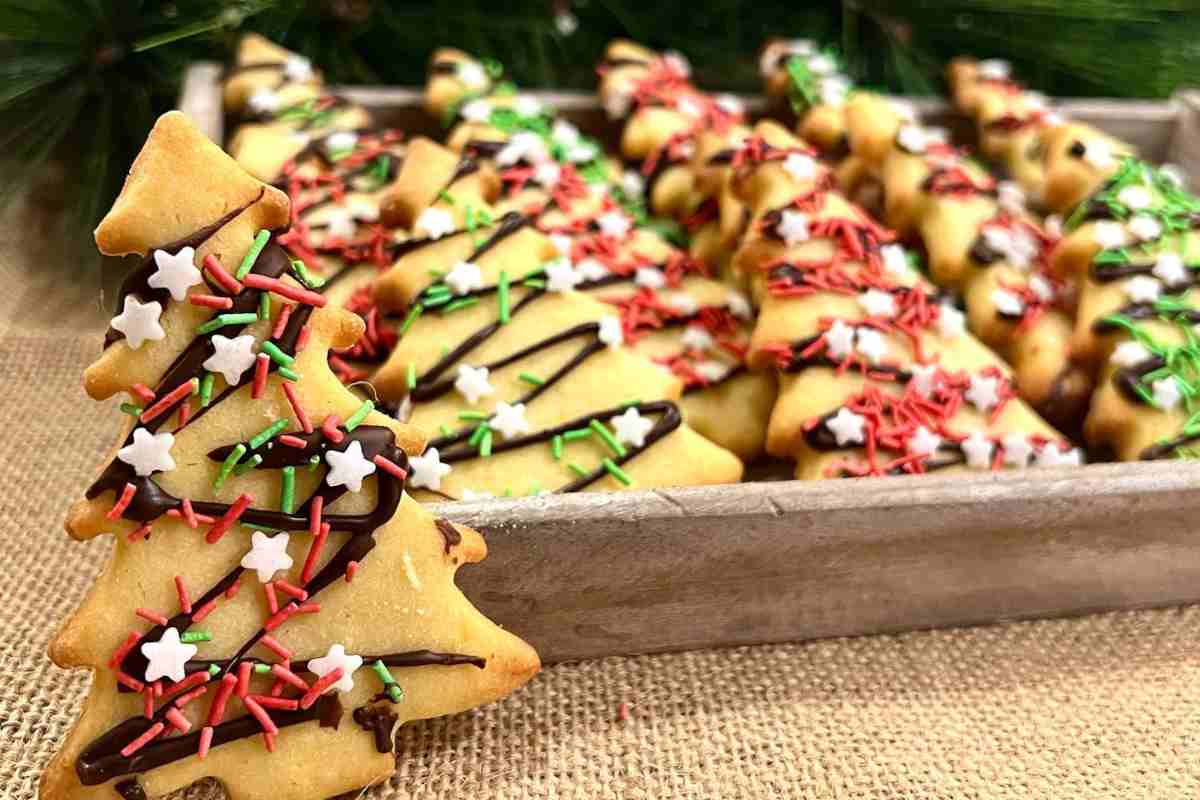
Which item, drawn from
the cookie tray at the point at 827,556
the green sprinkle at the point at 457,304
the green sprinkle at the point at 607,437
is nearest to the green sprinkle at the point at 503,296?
the green sprinkle at the point at 457,304

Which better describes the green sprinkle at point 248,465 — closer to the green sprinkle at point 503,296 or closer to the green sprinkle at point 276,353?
the green sprinkle at point 276,353

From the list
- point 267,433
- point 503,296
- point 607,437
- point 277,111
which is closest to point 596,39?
point 277,111

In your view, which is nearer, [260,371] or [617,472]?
[260,371]

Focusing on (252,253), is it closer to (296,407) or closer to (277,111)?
(296,407)

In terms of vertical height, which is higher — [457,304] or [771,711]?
[457,304]

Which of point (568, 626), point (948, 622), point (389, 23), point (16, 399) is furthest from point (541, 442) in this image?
point (389, 23)

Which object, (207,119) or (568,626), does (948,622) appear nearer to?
(568,626)

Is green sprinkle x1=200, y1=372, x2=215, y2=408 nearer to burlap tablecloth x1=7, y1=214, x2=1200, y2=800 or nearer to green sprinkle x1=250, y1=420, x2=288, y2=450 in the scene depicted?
green sprinkle x1=250, y1=420, x2=288, y2=450
